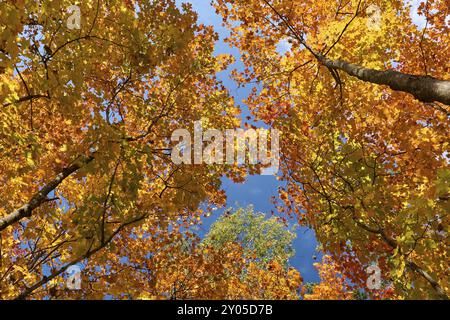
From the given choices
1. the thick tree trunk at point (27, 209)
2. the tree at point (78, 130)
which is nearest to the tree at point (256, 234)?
the tree at point (78, 130)

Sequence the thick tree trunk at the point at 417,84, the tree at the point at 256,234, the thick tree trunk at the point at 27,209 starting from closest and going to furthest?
the thick tree trunk at the point at 417,84 < the thick tree trunk at the point at 27,209 < the tree at the point at 256,234

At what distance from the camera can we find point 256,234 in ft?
116

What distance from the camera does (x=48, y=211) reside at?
6031mm

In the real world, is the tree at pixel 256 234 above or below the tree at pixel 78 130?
above

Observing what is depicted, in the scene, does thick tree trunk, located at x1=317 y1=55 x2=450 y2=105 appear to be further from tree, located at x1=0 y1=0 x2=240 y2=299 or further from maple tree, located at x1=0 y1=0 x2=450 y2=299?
tree, located at x1=0 y1=0 x2=240 y2=299

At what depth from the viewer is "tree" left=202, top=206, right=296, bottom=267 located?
34031mm

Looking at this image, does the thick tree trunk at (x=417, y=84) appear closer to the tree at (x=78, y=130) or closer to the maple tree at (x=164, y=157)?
the maple tree at (x=164, y=157)

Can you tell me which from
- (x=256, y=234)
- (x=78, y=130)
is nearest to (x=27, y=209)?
(x=78, y=130)

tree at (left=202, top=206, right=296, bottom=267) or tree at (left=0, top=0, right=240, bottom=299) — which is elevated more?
tree at (left=202, top=206, right=296, bottom=267)

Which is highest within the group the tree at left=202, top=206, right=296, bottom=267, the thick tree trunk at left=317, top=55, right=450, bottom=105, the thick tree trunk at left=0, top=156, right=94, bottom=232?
the tree at left=202, top=206, right=296, bottom=267

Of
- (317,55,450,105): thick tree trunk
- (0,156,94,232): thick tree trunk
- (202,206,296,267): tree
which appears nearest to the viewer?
(317,55,450,105): thick tree trunk

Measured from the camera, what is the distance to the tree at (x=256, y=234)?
3403cm

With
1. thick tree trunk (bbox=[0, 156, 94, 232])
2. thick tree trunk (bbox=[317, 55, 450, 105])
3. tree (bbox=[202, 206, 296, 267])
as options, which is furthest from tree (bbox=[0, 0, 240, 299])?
tree (bbox=[202, 206, 296, 267])
